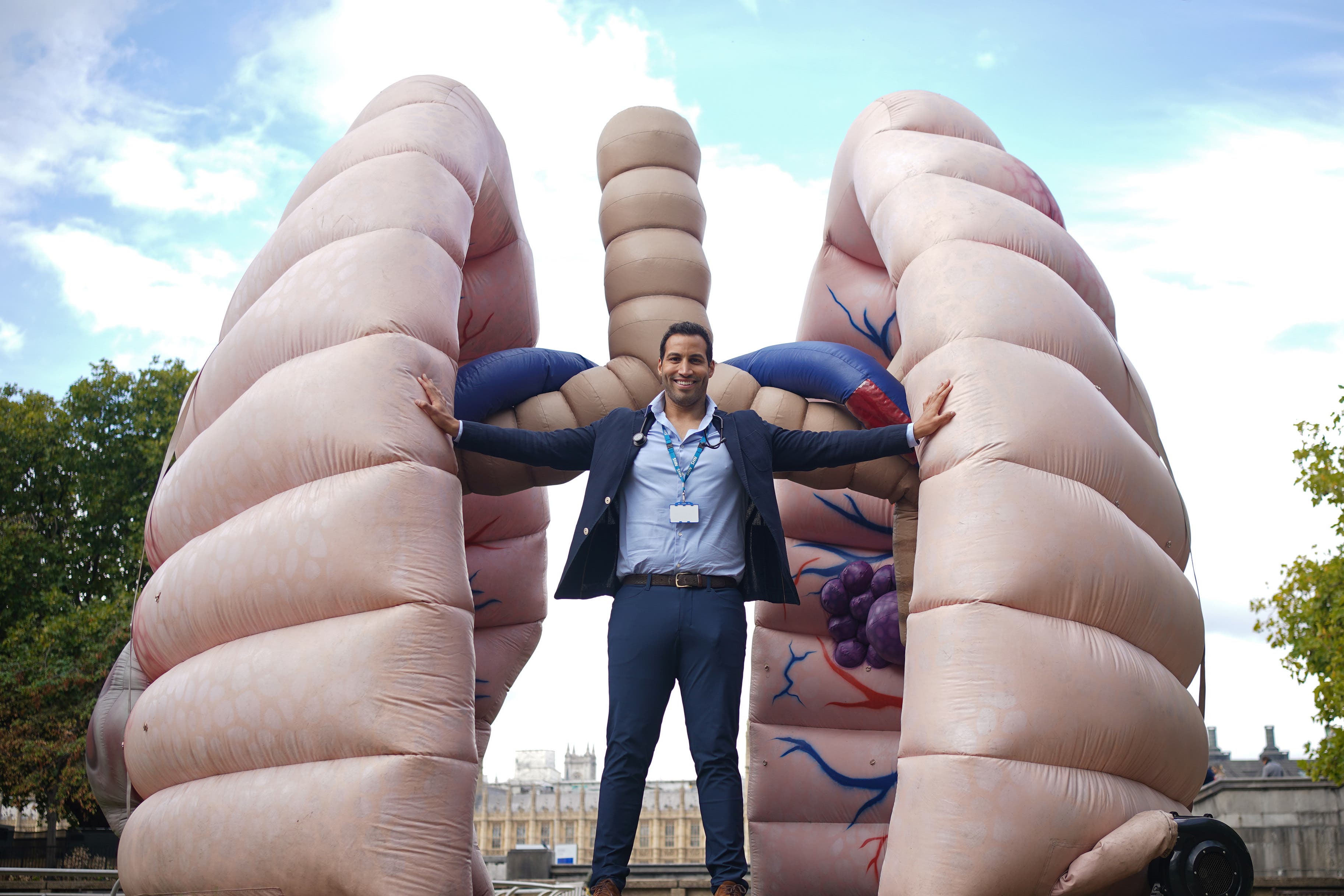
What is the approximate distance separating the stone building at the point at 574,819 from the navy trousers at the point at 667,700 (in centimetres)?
4882

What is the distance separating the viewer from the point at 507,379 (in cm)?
518

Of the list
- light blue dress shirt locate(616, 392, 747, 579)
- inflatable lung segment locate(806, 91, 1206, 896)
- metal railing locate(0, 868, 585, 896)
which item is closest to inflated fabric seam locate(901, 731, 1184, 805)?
inflatable lung segment locate(806, 91, 1206, 896)

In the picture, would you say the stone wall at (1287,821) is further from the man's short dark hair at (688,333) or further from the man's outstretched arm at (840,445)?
the man's short dark hair at (688,333)

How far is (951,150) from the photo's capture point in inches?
203

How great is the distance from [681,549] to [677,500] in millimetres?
183

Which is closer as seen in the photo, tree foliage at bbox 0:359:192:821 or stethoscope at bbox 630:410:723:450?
stethoscope at bbox 630:410:723:450

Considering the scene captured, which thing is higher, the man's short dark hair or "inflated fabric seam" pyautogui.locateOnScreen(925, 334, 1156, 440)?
"inflated fabric seam" pyautogui.locateOnScreen(925, 334, 1156, 440)

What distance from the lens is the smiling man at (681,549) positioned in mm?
3615

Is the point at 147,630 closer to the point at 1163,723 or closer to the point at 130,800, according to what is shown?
the point at 130,800

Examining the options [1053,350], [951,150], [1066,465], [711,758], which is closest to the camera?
[711,758]

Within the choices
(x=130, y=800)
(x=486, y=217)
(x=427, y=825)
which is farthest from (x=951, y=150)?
(x=130, y=800)

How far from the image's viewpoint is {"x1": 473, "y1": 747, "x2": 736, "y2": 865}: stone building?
52.1 metres

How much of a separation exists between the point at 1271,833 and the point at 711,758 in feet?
39.5

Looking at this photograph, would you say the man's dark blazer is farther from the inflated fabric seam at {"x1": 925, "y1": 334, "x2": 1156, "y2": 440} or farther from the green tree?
the green tree
